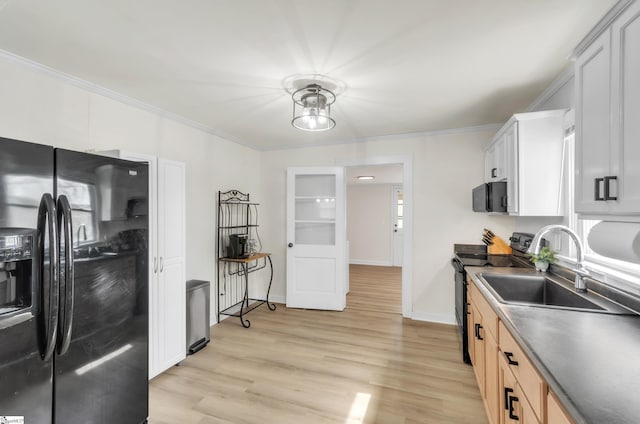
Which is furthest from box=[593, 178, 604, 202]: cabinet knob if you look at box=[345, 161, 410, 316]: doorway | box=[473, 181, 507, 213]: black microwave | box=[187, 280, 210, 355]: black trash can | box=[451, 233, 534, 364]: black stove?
box=[345, 161, 410, 316]: doorway

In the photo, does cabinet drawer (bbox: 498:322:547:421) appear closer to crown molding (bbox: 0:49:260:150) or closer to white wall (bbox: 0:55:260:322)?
white wall (bbox: 0:55:260:322)

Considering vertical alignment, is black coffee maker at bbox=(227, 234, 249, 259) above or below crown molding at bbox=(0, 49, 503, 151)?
below

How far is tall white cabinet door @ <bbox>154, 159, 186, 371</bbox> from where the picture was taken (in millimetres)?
2502

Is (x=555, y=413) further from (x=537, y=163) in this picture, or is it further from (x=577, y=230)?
(x=537, y=163)

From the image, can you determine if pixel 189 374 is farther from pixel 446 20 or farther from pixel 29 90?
pixel 446 20

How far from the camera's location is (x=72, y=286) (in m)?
1.48

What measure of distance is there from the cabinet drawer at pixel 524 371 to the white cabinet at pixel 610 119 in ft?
2.24

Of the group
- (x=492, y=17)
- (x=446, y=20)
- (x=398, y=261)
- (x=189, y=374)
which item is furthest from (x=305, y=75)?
(x=398, y=261)

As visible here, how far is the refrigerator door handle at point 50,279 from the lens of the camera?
54.5 inches

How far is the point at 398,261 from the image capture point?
26.3ft

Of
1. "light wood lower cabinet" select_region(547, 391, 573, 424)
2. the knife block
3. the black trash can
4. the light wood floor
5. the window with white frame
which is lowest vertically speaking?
the light wood floor

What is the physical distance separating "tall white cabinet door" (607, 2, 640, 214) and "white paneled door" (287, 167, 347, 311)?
10.5 ft

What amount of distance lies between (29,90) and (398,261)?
7601mm

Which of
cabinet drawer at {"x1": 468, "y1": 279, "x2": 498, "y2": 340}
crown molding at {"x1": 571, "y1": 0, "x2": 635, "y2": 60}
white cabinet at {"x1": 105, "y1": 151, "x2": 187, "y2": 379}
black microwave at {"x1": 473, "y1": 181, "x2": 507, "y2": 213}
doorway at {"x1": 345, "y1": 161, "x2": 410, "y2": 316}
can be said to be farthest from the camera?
doorway at {"x1": 345, "y1": 161, "x2": 410, "y2": 316}
